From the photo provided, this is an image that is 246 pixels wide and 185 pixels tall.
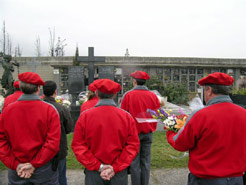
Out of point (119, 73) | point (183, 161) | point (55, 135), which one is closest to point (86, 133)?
point (55, 135)

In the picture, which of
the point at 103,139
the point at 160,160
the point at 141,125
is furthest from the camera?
the point at 160,160

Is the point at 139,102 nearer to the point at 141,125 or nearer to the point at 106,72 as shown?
the point at 141,125

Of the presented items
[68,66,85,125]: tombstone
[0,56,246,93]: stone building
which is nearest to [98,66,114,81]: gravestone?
[68,66,85,125]: tombstone

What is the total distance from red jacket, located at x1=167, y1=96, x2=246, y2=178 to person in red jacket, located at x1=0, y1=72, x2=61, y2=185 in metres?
1.49

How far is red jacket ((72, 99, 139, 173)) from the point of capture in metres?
2.02

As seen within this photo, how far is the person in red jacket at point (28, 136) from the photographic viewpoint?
6.90 ft

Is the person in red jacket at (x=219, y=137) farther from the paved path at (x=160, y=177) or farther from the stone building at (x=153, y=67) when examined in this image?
the stone building at (x=153, y=67)

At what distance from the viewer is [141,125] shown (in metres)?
3.50

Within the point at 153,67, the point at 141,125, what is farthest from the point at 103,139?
the point at 153,67

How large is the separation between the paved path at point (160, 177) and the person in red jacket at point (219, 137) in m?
2.17

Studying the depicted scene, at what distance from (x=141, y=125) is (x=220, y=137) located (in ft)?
6.10

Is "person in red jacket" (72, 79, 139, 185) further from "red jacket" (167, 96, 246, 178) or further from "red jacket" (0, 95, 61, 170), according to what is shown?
"red jacket" (167, 96, 246, 178)

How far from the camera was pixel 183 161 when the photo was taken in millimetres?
4770

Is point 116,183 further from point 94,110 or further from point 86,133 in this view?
point 94,110
